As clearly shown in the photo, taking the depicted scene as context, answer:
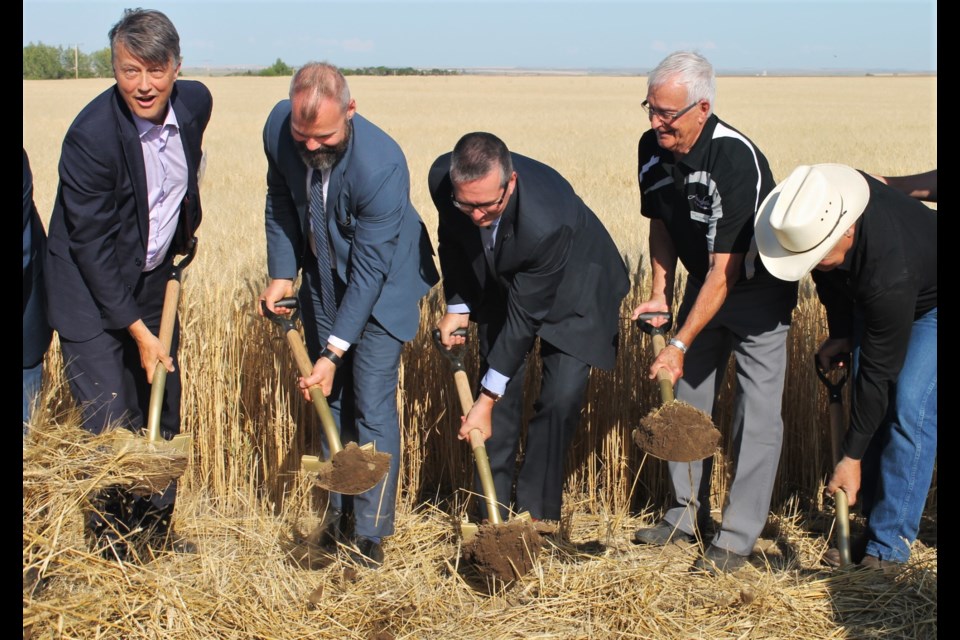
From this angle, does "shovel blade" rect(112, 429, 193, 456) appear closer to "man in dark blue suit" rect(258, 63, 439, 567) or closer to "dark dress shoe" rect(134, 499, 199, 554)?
"dark dress shoe" rect(134, 499, 199, 554)

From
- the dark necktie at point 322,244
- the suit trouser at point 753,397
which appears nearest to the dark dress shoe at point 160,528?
the dark necktie at point 322,244

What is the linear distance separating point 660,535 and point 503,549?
106cm

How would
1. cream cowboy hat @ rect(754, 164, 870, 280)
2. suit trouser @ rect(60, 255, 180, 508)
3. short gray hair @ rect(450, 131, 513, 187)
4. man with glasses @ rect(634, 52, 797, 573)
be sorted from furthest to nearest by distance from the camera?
suit trouser @ rect(60, 255, 180, 508) → man with glasses @ rect(634, 52, 797, 573) → short gray hair @ rect(450, 131, 513, 187) → cream cowboy hat @ rect(754, 164, 870, 280)

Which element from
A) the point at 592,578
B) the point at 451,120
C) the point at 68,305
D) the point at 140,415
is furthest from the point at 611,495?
the point at 451,120

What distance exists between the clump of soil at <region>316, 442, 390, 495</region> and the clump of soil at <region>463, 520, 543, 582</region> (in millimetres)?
394

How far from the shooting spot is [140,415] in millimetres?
3592

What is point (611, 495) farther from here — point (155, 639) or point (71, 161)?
point (71, 161)

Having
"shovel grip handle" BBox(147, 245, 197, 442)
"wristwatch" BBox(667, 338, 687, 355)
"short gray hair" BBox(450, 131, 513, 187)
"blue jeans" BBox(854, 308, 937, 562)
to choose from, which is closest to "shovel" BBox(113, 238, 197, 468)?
"shovel grip handle" BBox(147, 245, 197, 442)

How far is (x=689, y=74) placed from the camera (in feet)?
10.4

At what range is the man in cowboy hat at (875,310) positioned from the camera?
2908mm

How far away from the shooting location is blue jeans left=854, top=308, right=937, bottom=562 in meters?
3.20

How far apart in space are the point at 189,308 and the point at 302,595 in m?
1.58

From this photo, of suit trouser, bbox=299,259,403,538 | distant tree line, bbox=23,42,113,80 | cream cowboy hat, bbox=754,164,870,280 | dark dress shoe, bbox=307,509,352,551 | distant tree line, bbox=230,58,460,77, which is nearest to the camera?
cream cowboy hat, bbox=754,164,870,280

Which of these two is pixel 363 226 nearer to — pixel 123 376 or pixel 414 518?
pixel 123 376
